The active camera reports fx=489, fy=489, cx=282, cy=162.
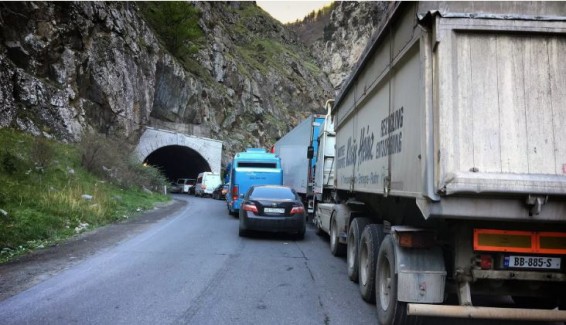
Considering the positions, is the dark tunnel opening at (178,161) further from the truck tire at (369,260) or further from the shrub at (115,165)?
the truck tire at (369,260)

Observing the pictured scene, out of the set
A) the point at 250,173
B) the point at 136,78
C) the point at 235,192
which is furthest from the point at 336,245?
the point at 136,78

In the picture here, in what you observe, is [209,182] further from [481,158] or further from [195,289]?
[481,158]

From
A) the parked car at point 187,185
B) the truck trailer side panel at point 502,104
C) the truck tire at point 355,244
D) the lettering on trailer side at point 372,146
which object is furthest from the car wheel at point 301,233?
the parked car at point 187,185

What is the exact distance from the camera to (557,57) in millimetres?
4285

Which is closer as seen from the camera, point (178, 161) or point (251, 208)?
point (251, 208)

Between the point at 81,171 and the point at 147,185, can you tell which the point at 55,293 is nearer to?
the point at 81,171

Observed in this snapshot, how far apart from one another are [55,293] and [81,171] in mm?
17663

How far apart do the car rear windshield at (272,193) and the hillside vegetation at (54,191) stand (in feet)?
15.9

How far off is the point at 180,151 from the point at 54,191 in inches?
1366

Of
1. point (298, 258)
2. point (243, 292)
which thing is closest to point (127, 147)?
point (298, 258)

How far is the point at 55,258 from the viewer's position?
9.19 meters

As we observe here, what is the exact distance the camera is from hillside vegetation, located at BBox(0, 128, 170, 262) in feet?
37.0

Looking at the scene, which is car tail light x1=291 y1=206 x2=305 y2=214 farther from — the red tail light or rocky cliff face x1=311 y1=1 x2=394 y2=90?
rocky cliff face x1=311 y1=1 x2=394 y2=90

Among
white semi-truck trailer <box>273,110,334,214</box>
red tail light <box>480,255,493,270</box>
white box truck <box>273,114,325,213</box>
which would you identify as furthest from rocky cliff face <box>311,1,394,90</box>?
red tail light <box>480,255,493,270</box>
